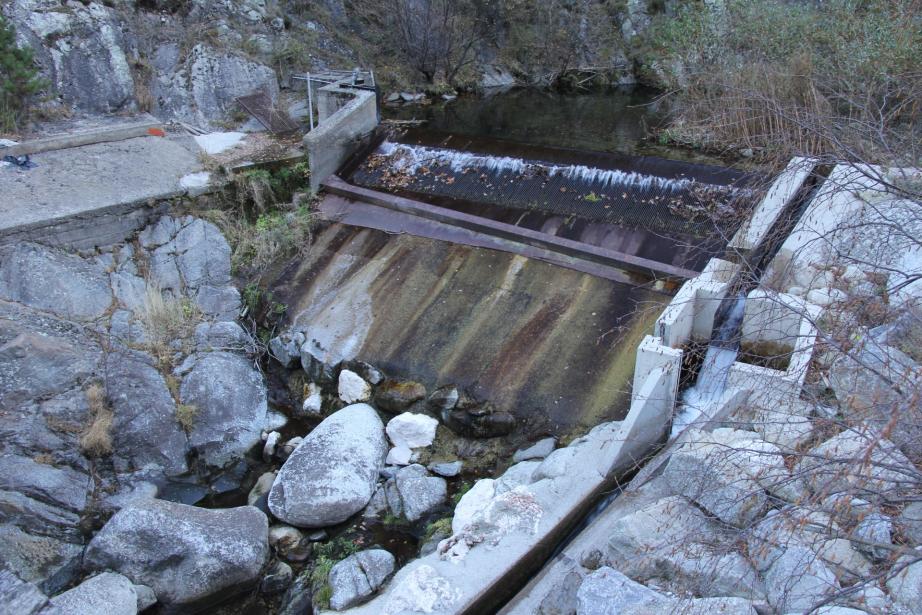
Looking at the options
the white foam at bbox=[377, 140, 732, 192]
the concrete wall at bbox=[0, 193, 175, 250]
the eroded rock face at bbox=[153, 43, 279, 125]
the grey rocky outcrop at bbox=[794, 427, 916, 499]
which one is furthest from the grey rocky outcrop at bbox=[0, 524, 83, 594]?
the eroded rock face at bbox=[153, 43, 279, 125]

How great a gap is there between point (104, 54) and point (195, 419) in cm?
752

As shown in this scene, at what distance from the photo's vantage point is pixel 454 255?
330 inches

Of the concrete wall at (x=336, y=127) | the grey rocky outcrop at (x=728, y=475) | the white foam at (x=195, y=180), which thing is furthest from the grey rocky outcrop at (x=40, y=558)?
the concrete wall at (x=336, y=127)

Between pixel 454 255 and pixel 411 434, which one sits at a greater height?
pixel 454 255

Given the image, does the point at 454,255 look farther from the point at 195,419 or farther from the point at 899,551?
the point at 899,551

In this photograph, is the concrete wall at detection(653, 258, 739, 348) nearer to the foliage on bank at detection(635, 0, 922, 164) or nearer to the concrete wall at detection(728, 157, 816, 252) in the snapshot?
the concrete wall at detection(728, 157, 816, 252)

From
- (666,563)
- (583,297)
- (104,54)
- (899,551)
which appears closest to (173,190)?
(104,54)

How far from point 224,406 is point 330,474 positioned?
168 centimetres

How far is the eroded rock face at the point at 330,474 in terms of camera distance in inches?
239

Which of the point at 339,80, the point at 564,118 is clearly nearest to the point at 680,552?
the point at 339,80

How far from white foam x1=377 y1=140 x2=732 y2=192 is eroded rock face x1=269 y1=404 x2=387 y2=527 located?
4.53 meters

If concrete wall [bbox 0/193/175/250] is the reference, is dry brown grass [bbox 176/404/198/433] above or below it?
below

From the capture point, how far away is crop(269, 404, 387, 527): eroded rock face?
6062 millimetres

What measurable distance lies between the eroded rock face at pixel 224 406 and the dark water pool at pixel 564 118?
648cm
